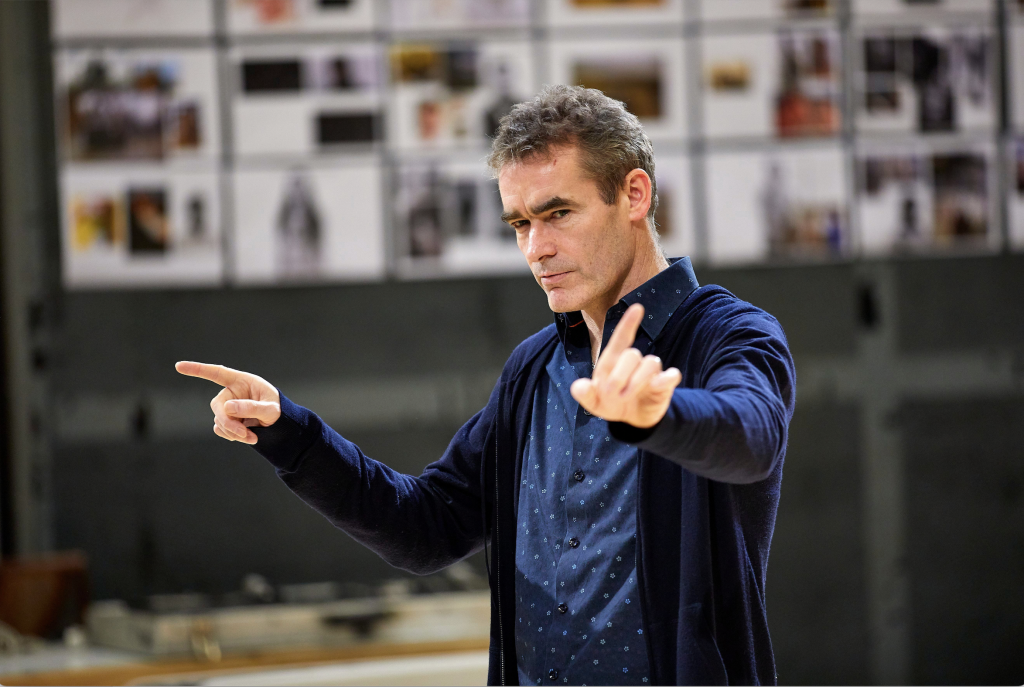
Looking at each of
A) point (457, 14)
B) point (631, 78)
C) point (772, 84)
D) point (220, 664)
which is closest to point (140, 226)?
point (457, 14)

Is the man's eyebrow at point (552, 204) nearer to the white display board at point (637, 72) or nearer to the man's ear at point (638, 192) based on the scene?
the man's ear at point (638, 192)

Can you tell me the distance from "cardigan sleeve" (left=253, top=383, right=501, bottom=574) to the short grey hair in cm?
44

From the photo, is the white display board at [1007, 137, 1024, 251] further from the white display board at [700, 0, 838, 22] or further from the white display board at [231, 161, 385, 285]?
the white display board at [231, 161, 385, 285]

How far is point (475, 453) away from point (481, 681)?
3.19 ft

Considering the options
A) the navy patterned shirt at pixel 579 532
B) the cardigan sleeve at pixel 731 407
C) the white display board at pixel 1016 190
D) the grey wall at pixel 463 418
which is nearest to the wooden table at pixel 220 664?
the grey wall at pixel 463 418

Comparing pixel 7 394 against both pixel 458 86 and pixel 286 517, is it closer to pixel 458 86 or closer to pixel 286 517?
pixel 286 517

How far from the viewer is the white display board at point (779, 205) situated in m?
3.55

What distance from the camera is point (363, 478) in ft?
5.33

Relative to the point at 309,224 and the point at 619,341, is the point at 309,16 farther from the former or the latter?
the point at 619,341

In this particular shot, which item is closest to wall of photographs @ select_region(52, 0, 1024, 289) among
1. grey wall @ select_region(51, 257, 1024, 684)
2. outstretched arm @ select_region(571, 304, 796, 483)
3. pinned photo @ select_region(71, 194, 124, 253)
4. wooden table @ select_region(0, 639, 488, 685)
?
pinned photo @ select_region(71, 194, 124, 253)

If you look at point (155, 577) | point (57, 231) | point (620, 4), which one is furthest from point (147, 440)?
point (620, 4)

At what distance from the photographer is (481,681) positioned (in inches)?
97.9

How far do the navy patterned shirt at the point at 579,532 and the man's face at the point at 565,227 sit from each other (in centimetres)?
7

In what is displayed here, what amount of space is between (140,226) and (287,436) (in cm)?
219
